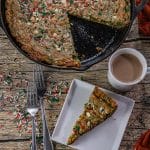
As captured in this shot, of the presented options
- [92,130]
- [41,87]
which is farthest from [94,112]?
[41,87]

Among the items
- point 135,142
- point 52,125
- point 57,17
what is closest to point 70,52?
point 57,17

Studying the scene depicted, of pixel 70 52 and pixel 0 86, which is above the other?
pixel 70 52

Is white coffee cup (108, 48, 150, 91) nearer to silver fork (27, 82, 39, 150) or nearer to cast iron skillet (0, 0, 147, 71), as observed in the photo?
cast iron skillet (0, 0, 147, 71)

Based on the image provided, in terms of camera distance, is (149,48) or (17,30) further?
(149,48)

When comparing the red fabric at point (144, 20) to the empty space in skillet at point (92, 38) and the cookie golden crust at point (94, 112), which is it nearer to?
the empty space in skillet at point (92, 38)

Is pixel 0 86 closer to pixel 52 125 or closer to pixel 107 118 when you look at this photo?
pixel 52 125

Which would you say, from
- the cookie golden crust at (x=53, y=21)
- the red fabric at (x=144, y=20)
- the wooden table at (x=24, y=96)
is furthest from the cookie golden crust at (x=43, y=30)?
the red fabric at (x=144, y=20)

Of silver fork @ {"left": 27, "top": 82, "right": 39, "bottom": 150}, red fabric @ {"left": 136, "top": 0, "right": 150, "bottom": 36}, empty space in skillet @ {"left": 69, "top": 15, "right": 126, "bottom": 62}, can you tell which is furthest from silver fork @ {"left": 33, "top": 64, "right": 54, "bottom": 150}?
red fabric @ {"left": 136, "top": 0, "right": 150, "bottom": 36}
